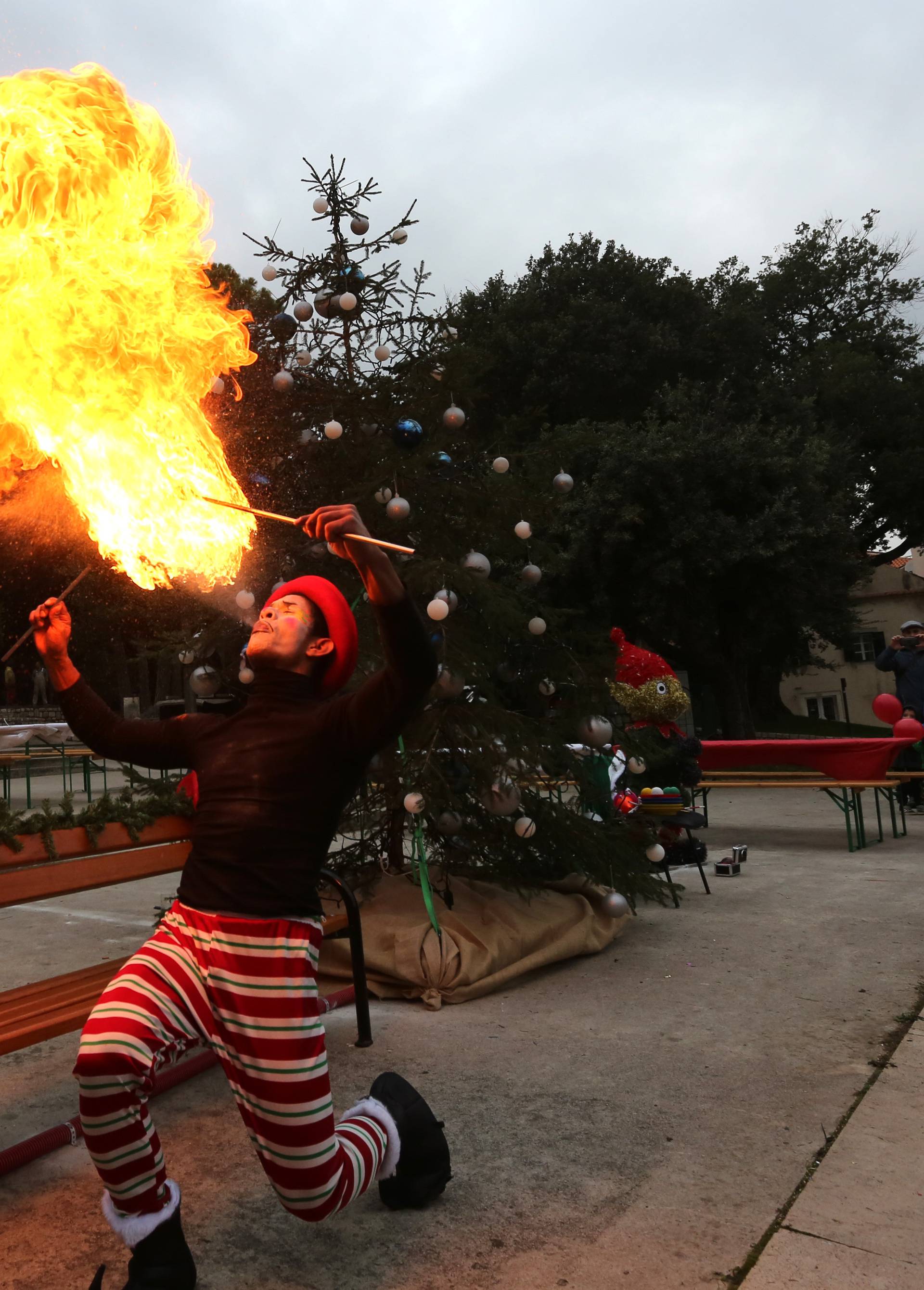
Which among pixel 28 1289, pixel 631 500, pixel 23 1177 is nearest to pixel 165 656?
pixel 23 1177

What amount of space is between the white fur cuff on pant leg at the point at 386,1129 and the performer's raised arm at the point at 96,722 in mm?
1101

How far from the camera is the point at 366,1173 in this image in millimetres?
2586

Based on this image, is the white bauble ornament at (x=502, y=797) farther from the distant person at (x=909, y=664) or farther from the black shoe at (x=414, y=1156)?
the distant person at (x=909, y=664)

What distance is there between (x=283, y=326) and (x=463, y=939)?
3628mm

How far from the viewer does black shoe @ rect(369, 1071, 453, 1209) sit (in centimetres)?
282

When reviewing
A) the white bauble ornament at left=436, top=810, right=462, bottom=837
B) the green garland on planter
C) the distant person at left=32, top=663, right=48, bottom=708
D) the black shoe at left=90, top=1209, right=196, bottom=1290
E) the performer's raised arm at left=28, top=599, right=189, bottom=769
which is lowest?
the black shoe at left=90, top=1209, right=196, bottom=1290

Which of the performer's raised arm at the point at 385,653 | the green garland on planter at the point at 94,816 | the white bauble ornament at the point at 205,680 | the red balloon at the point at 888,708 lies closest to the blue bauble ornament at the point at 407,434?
the white bauble ornament at the point at 205,680

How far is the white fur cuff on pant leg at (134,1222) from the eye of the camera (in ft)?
7.80

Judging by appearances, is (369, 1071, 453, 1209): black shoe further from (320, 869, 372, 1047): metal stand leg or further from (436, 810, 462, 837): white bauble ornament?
(436, 810, 462, 837): white bauble ornament

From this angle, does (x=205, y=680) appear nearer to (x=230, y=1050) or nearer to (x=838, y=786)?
(x=230, y=1050)

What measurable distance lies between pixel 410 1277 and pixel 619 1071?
1.55m

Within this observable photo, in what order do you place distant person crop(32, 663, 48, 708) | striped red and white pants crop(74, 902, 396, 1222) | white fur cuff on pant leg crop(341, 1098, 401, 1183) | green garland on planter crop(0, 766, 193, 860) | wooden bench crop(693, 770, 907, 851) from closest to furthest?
striped red and white pants crop(74, 902, 396, 1222) < white fur cuff on pant leg crop(341, 1098, 401, 1183) < green garland on planter crop(0, 766, 193, 860) < wooden bench crop(693, 770, 907, 851) < distant person crop(32, 663, 48, 708)

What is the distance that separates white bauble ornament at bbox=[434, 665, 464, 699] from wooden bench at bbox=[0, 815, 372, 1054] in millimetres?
1217

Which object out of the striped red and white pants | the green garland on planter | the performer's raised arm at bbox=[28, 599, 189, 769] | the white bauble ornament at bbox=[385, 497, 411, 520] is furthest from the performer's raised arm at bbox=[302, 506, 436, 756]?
the white bauble ornament at bbox=[385, 497, 411, 520]
